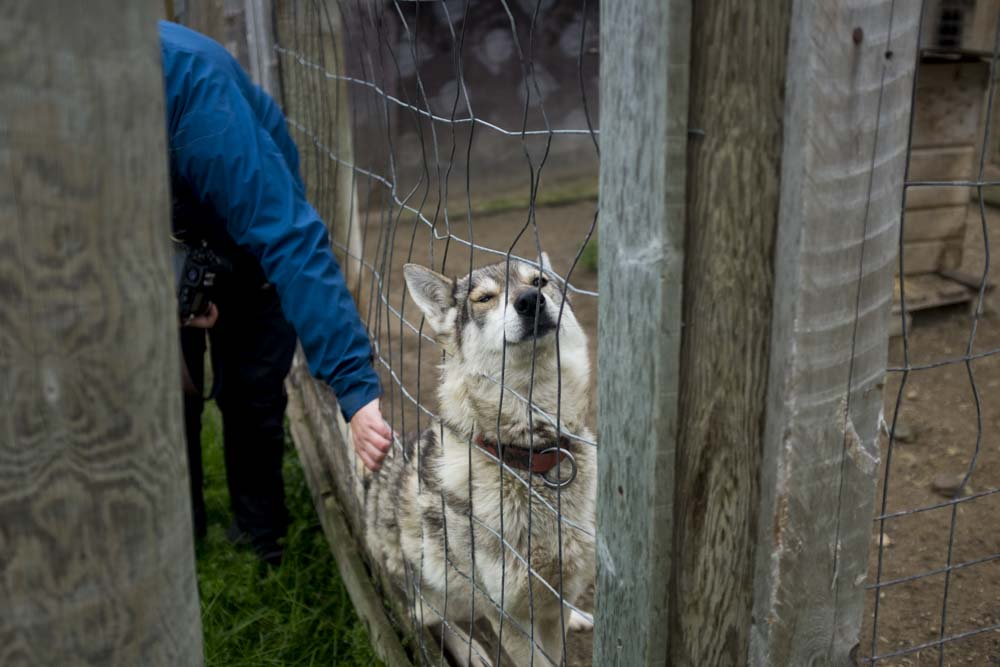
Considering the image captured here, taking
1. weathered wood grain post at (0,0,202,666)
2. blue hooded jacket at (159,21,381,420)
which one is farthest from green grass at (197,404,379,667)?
weathered wood grain post at (0,0,202,666)

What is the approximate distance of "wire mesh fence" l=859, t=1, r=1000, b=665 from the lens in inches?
115

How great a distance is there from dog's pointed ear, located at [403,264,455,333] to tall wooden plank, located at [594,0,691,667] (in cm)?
156

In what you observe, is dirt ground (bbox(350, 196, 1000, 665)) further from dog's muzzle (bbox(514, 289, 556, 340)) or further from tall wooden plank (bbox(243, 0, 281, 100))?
tall wooden plank (bbox(243, 0, 281, 100))

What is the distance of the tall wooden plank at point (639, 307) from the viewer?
1.23 meters

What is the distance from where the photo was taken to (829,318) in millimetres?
1271

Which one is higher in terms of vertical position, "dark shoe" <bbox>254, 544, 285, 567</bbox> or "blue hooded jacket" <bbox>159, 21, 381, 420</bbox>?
"blue hooded jacket" <bbox>159, 21, 381, 420</bbox>

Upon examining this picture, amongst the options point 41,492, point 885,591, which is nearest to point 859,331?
point 41,492

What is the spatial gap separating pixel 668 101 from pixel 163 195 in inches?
25.6

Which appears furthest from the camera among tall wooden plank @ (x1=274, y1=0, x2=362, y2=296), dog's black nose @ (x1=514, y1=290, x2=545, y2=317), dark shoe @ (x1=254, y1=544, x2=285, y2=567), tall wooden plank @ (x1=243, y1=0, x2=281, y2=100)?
tall wooden plank @ (x1=243, y1=0, x2=281, y2=100)

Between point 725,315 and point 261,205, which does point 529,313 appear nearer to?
point 261,205

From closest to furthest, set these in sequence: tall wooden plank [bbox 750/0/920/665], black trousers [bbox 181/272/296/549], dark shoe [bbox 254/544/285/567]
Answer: tall wooden plank [bbox 750/0/920/665] < black trousers [bbox 181/272/296/549] < dark shoe [bbox 254/544/285/567]

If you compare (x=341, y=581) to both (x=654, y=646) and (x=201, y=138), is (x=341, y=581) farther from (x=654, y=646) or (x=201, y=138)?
(x=654, y=646)

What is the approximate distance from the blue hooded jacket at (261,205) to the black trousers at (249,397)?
2.27ft

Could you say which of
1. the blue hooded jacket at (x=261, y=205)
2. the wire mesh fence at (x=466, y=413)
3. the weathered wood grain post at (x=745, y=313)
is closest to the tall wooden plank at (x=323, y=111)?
the wire mesh fence at (x=466, y=413)
